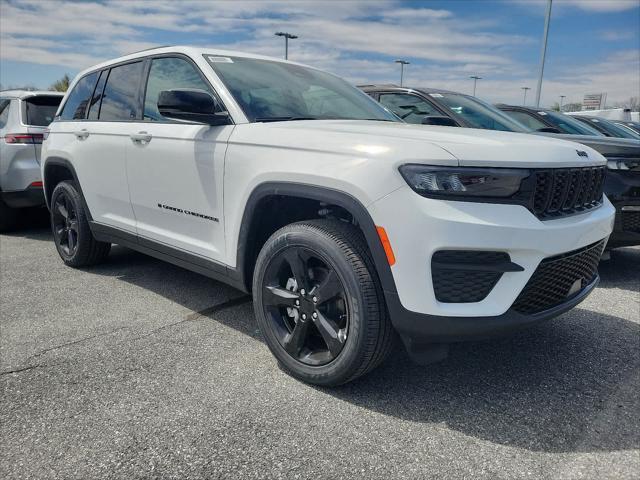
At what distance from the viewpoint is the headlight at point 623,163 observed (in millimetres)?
4633

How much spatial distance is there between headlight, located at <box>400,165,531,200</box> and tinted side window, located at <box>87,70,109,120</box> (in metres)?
3.19

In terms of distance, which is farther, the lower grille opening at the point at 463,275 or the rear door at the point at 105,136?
the rear door at the point at 105,136

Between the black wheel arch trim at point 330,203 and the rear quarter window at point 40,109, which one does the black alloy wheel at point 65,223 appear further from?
the black wheel arch trim at point 330,203

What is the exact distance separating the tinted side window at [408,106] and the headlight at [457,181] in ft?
11.6

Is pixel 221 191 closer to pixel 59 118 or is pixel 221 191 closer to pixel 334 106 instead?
pixel 334 106

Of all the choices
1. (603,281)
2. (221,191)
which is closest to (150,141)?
(221,191)

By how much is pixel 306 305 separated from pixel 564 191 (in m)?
1.33

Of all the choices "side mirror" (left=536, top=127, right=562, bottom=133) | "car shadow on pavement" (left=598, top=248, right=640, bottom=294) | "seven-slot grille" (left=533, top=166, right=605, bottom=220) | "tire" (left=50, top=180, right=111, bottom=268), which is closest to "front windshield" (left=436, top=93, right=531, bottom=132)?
"side mirror" (left=536, top=127, right=562, bottom=133)

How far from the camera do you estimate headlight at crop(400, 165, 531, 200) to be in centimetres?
211

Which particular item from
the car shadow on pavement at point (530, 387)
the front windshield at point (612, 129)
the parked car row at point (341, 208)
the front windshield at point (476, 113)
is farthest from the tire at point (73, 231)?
the front windshield at point (612, 129)

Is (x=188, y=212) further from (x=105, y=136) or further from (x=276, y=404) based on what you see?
(x=276, y=404)

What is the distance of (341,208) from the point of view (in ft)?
8.59

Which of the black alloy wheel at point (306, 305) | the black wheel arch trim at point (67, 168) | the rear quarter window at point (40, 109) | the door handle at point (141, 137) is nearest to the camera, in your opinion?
the black alloy wheel at point (306, 305)

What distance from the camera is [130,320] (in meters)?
3.52
